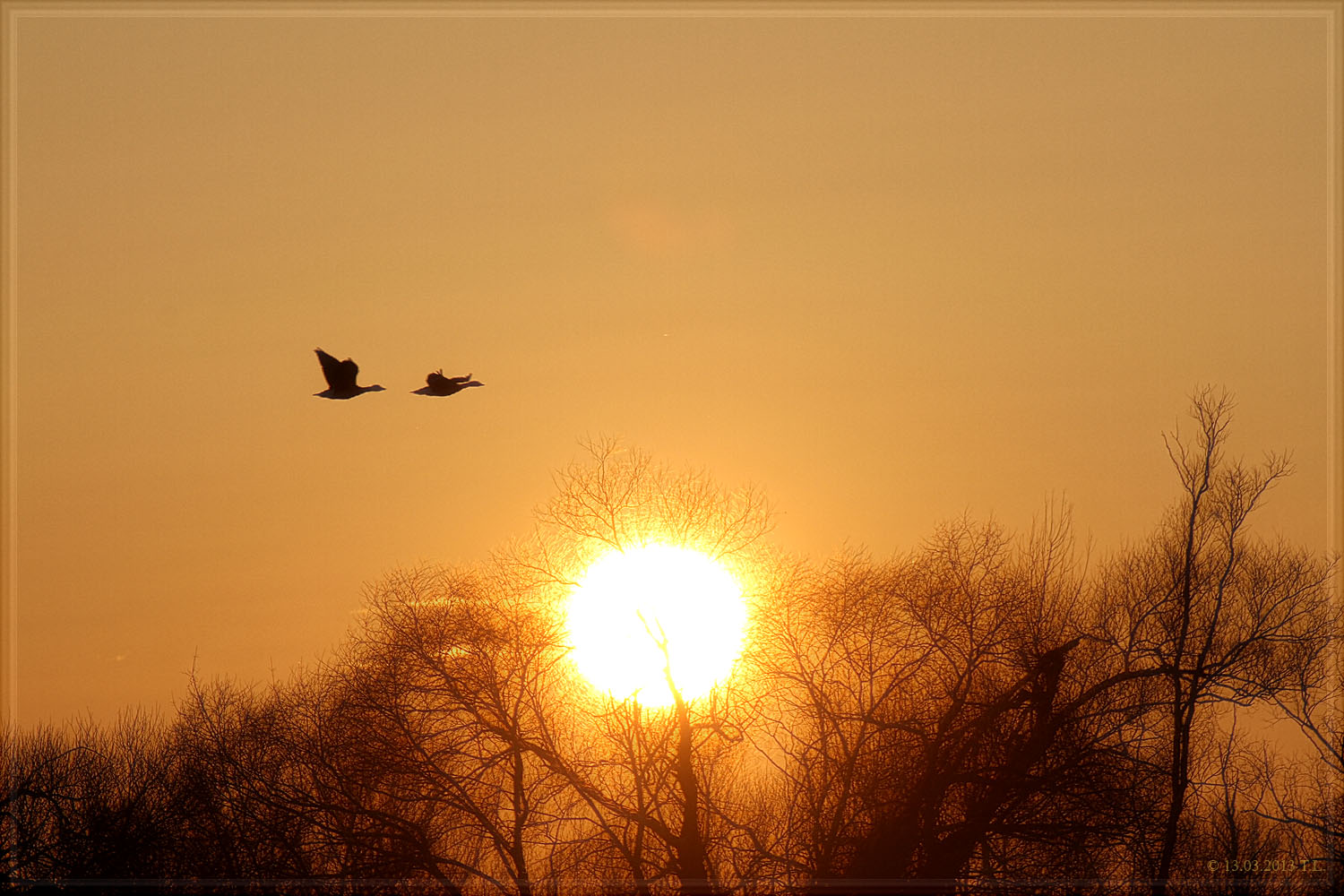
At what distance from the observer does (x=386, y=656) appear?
2962 centimetres

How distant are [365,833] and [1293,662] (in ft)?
68.3

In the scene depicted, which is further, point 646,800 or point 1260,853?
point 1260,853

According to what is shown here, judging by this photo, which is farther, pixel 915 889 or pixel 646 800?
pixel 646 800

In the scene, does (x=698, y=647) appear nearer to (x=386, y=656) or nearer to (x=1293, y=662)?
(x=386, y=656)

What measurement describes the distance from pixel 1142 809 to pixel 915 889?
13.2 ft

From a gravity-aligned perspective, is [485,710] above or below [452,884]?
above

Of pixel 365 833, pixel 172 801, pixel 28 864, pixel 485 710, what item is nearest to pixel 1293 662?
pixel 485 710

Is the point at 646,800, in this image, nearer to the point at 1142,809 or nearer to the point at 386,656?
the point at 386,656

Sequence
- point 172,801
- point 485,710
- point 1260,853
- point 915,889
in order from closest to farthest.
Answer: point 915,889, point 485,710, point 1260,853, point 172,801

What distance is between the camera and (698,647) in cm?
2902

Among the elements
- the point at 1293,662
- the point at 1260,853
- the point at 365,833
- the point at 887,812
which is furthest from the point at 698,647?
the point at 1293,662

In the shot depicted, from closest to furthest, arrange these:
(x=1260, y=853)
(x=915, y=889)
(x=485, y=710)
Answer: (x=915, y=889), (x=485, y=710), (x=1260, y=853)

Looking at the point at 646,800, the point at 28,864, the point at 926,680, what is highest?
the point at 926,680

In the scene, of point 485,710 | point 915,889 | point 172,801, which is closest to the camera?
point 915,889
